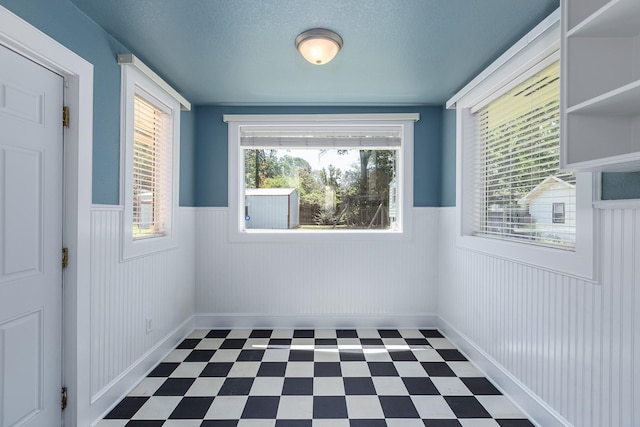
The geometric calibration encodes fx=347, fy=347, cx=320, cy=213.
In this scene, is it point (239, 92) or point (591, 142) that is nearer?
point (591, 142)

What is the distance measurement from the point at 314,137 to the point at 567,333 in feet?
9.13

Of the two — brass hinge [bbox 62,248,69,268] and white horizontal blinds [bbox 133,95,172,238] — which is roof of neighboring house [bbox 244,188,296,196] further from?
brass hinge [bbox 62,248,69,268]

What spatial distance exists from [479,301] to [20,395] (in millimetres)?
2958

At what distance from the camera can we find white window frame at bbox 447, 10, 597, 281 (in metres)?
1.72

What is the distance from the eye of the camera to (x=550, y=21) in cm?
188

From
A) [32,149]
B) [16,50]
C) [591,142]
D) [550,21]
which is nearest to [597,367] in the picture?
[591,142]

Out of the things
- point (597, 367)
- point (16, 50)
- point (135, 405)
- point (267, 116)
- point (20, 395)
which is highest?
point (267, 116)

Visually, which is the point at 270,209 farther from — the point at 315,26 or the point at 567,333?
the point at 567,333

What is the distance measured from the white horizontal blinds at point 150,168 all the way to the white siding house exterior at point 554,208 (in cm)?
281

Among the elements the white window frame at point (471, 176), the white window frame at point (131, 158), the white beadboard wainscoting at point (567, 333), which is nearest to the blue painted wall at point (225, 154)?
the white window frame at point (471, 176)

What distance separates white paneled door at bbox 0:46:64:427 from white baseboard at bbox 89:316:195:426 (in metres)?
0.27

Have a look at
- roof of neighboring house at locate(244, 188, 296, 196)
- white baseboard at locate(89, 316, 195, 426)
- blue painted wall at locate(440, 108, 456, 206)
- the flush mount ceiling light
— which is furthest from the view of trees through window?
the flush mount ceiling light

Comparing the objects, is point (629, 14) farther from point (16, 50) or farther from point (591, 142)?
point (16, 50)

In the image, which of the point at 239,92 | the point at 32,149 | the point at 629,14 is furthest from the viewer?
the point at 239,92
